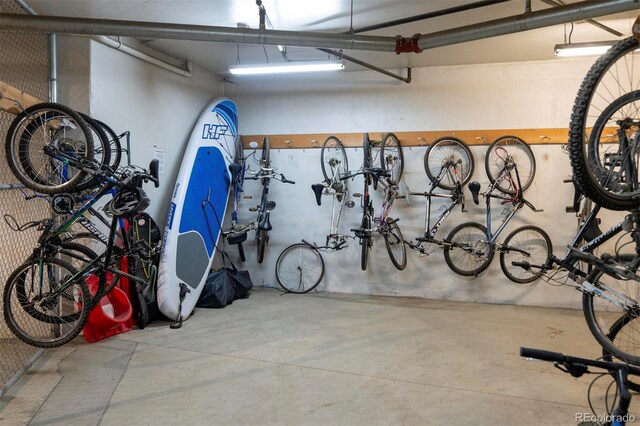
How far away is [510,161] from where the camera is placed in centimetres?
428

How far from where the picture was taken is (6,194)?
3.09 meters

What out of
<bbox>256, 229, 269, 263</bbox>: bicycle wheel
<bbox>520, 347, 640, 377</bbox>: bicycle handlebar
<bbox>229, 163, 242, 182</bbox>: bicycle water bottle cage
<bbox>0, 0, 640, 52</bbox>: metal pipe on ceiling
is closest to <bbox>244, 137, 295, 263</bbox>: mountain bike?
<bbox>256, 229, 269, 263</bbox>: bicycle wheel

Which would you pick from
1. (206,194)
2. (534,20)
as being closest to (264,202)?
(206,194)

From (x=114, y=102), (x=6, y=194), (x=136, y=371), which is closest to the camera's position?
(x=136, y=371)

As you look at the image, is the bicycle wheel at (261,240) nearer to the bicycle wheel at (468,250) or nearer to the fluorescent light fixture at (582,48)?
the bicycle wheel at (468,250)

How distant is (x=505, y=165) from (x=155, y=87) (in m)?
3.99

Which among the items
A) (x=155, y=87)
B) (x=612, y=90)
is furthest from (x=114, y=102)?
(x=612, y=90)

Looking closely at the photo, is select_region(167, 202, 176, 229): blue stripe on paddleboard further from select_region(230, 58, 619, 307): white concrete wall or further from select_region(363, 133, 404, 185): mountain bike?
select_region(363, 133, 404, 185): mountain bike

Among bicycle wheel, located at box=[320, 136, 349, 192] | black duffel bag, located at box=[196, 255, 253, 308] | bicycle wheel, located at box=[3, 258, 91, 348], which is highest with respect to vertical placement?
bicycle wheel, located at box=[320, 136, 349, 192]

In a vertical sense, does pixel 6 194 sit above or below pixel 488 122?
below

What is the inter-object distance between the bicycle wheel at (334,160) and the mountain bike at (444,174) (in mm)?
939

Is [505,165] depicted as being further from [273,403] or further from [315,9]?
[273,403]

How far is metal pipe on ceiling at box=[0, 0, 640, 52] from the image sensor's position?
2616 millimetres

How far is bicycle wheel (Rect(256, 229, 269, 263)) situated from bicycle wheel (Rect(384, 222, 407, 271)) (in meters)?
1.52
